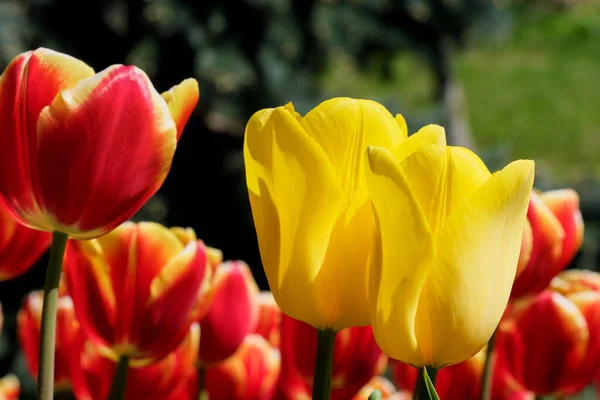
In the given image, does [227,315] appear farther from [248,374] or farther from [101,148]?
[101,148]

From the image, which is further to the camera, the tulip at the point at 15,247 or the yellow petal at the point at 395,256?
the tulip at the point at 15,247

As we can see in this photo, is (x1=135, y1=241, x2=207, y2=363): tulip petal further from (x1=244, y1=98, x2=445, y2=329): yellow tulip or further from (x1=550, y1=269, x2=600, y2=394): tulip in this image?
(x1=550, y1=269, x2=600, y2=394): tulip

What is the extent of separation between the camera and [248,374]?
2.09 ft

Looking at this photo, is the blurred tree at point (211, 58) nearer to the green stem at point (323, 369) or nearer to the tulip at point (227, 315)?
the tulip at point (227, 315)

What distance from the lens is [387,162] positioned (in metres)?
0.39

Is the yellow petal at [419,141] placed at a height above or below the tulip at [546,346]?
above

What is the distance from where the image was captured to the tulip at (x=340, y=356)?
1.97 feet

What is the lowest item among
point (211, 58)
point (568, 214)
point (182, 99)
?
point (211, 58)

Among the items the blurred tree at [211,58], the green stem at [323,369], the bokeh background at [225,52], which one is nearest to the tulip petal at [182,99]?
the green stem at [323,369]

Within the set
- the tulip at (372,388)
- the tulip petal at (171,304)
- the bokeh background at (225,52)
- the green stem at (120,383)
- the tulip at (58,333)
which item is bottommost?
the bokeh background at (225,52)

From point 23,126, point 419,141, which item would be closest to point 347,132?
point 419,141

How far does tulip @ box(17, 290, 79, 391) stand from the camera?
1.99 ft

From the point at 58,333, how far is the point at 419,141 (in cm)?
28

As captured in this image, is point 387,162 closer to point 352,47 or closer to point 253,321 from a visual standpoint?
point 253,321
